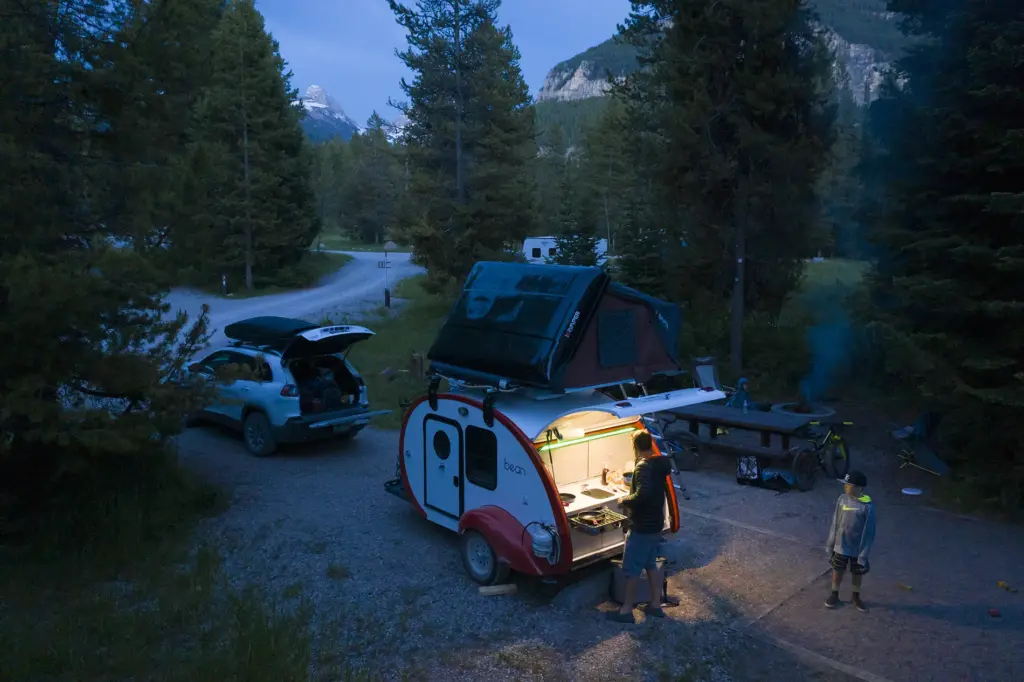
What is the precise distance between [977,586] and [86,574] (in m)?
9.19

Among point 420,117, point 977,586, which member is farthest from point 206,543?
point 420,117

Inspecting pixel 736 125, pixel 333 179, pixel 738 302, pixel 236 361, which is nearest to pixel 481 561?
pixel 236 361

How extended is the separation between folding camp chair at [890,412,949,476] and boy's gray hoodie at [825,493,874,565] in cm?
500

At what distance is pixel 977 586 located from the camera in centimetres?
758

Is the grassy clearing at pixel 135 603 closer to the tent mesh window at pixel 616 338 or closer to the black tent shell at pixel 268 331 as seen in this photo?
the black tent shell at pixel 268 331

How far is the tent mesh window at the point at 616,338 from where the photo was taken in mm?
7129

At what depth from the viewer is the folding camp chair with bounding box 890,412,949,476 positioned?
1109 cm

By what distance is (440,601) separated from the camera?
7.10 meters

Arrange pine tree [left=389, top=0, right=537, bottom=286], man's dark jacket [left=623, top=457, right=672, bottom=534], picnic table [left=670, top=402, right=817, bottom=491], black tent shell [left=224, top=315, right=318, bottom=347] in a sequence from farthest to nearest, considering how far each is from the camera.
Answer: pine tree [left=389, top=0, right=537, bottom=286], black tent shell [left=224, top=315, right=318, bottom=347], picnic table [left=670, top=402, right=817, bottom=491], man's dark jacket [left=623, top=457, right=672, bottom=534]

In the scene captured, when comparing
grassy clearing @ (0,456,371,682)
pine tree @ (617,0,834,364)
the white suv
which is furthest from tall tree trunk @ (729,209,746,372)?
grassy clearing @ (0,456,371,682)

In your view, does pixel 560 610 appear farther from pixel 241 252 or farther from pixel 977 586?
pixel 241 252

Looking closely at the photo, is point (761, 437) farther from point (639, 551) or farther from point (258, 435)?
point (258, 435)

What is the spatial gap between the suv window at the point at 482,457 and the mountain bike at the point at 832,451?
5935 mm

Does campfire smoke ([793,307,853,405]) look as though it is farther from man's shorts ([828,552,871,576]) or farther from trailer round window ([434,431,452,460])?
trailer round window ([434,431,452,460])
